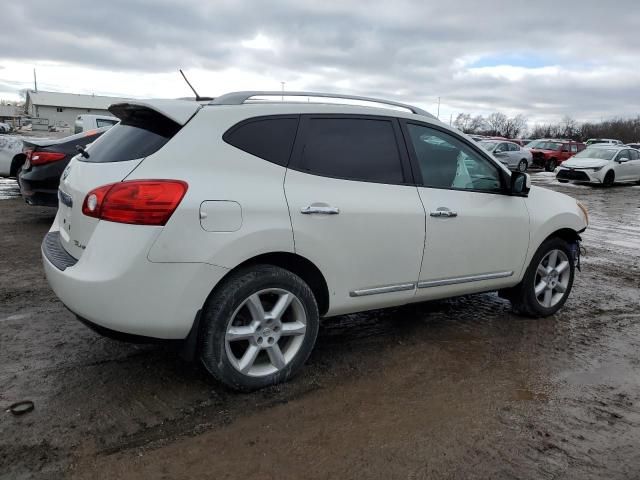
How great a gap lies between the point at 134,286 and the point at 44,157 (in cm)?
571

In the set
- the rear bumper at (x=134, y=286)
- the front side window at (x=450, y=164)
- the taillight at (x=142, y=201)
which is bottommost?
the rear bumper at (x=134, y=286)

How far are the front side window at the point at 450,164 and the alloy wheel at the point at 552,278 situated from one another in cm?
98

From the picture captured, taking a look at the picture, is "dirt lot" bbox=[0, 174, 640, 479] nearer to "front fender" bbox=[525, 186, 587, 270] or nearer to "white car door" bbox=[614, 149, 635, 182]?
"front fender" bbox=[525, 186, 587, 270]

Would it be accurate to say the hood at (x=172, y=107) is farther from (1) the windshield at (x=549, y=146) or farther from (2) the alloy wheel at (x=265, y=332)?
(1) the windshield at (x=549, y=146)

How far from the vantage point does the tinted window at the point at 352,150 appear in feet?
11.7

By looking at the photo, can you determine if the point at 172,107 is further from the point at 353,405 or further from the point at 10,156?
the point at 10,156

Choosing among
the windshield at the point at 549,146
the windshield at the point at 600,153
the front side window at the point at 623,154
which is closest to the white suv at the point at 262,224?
the windshield at the point at 600,153

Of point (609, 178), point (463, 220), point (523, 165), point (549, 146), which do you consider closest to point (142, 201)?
point (463, 220)

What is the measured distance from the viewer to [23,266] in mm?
6066

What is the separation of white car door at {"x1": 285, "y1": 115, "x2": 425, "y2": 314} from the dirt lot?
61cm

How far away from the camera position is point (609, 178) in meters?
22.0

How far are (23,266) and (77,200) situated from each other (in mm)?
3374

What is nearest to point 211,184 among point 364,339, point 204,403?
point 204,403

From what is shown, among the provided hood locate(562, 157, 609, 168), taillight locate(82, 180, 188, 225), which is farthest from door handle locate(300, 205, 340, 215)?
hood locate(562, 157, 609, 168)
